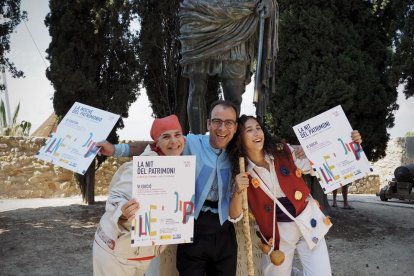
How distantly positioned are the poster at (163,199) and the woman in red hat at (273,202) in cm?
40

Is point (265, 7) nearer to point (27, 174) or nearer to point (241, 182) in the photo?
point (241, 182)

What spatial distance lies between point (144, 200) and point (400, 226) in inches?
258

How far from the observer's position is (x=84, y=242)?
525 cm

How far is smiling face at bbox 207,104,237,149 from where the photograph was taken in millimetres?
2398

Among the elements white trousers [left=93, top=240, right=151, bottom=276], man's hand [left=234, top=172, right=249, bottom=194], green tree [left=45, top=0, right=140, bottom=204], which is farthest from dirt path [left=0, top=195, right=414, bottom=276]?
man's hand [left=234, top=172, right=249, bottom=194]

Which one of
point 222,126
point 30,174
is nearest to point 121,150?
point 222,126

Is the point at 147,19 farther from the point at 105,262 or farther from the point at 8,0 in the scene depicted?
the point at 105,262

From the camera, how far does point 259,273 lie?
104 inches

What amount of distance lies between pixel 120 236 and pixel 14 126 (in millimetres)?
11699

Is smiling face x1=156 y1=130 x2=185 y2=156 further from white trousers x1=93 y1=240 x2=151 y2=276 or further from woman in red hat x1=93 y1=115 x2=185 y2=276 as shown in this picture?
white trousers x1=93 y1=240 x2=151 y2=276

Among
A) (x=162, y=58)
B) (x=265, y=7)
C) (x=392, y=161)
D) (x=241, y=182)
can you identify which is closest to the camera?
(x=241, y=182)

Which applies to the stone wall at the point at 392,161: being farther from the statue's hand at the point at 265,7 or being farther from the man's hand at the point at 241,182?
the man's hand at the point at 241,182

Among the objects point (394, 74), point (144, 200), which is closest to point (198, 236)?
point (144, 200)

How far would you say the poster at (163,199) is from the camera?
1976 mm
